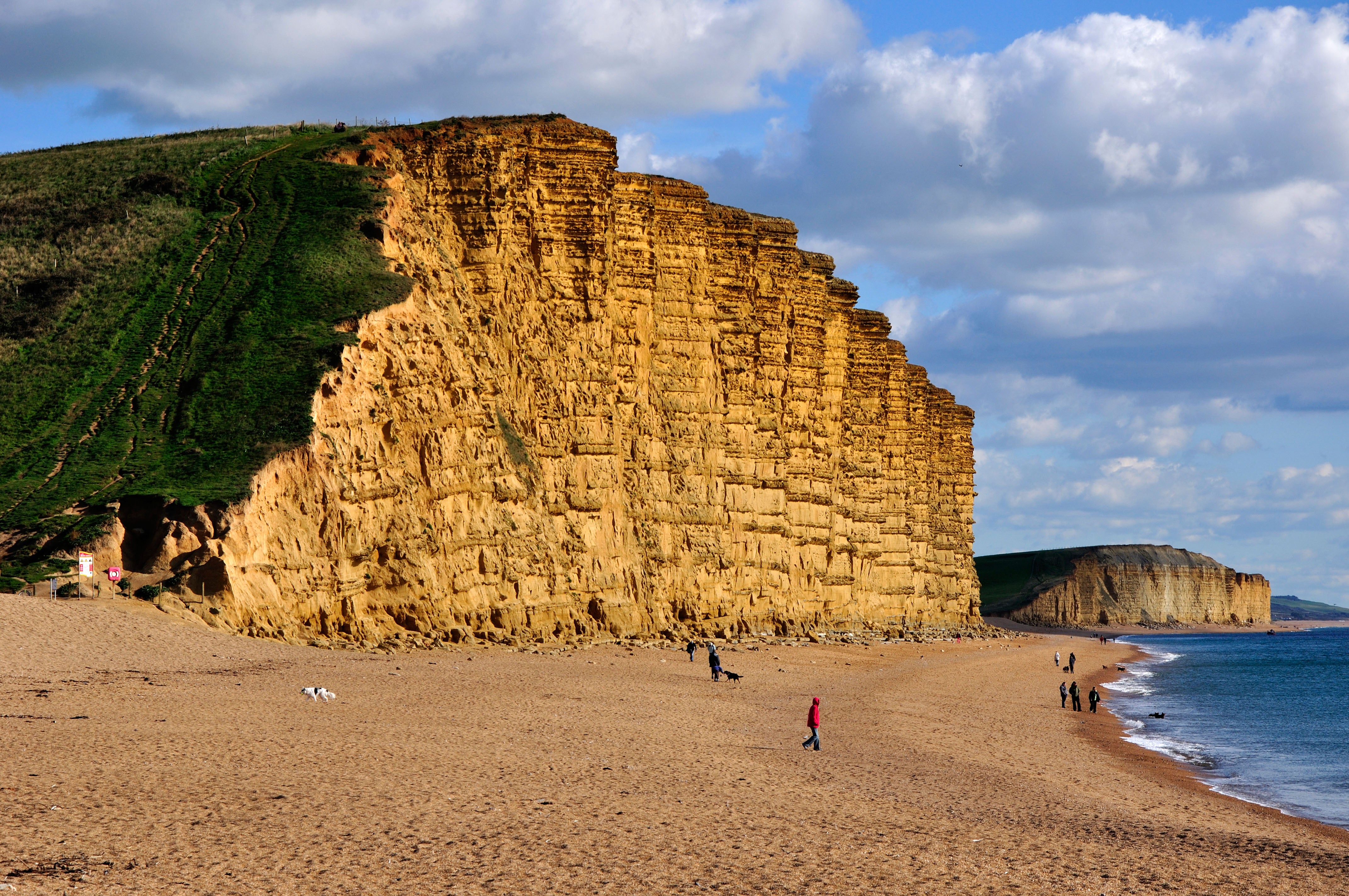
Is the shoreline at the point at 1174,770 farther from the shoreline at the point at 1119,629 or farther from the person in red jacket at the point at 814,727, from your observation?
the shoreline at the point at 1119,629

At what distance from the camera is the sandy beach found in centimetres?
1236

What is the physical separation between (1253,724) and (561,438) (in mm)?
26760

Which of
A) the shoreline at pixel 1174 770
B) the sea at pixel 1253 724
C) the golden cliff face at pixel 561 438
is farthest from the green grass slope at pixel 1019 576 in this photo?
the shoreline at pixel 1174 770

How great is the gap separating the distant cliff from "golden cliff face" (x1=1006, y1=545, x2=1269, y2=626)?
0.09m

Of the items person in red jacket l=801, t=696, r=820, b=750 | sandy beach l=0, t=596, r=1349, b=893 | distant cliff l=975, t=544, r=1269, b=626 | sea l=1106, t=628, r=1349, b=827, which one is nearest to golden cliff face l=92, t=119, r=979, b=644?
sandy beach l=0, t=596, r=1349, b=893

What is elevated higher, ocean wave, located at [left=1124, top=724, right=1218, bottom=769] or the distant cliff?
the distant cliff

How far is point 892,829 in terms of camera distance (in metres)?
15.9

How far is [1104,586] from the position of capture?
504ft

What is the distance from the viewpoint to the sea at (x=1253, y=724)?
25.7 meters

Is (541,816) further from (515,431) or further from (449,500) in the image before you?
(515,431)

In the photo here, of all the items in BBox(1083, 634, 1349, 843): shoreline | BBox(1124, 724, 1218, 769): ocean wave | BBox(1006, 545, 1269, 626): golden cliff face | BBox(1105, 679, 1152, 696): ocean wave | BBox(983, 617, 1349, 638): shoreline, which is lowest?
BBox(1105, 679, 1152, 696): ocean wave

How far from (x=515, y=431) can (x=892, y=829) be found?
30.1 metres

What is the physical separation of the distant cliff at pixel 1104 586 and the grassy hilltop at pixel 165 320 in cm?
11873

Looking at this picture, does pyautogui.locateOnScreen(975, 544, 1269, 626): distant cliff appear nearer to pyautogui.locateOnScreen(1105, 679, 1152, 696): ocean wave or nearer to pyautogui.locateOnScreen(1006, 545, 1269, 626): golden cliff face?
pyautogui.locateOnScreen(1006, 545, 1269, 626): golden cliff face
